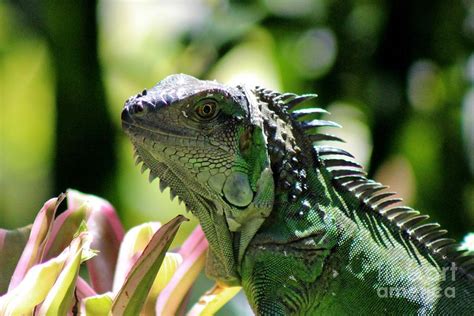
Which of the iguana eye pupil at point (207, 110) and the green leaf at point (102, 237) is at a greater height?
the iguana eye pupil at point (207, 110)

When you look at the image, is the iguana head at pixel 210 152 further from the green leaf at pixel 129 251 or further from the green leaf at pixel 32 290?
the green leaf at pixel 32 290

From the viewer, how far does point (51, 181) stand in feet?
15.8

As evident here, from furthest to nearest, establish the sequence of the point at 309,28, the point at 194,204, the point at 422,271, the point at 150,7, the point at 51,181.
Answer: the point at 150,7 → the point at 309,28 → the point at 51,181 → the point at 422,271 → the point at 194,204

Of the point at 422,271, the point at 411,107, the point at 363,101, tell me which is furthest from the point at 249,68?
the point at 422,271

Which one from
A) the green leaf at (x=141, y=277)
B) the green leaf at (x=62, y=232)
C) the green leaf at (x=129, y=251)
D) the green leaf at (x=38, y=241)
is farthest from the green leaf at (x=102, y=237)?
the green leaf at (x=141, y=277)

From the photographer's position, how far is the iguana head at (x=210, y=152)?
198 cm

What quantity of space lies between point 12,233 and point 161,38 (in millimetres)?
3575

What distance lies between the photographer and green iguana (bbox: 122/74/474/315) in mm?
2027

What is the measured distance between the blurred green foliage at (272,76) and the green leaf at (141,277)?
9.62 feet

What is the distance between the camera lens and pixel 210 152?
204 centimetres

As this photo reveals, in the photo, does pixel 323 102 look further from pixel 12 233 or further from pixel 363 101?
pixel 12 233

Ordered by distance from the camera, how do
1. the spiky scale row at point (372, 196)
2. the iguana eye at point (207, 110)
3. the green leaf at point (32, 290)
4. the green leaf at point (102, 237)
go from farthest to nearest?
1. the spiky scale row at point (372, 196)
2. the green leaf at point (102, 237)
3. the iguana eye at point (207, 110)
4. the green leaf at point (32, 290)
